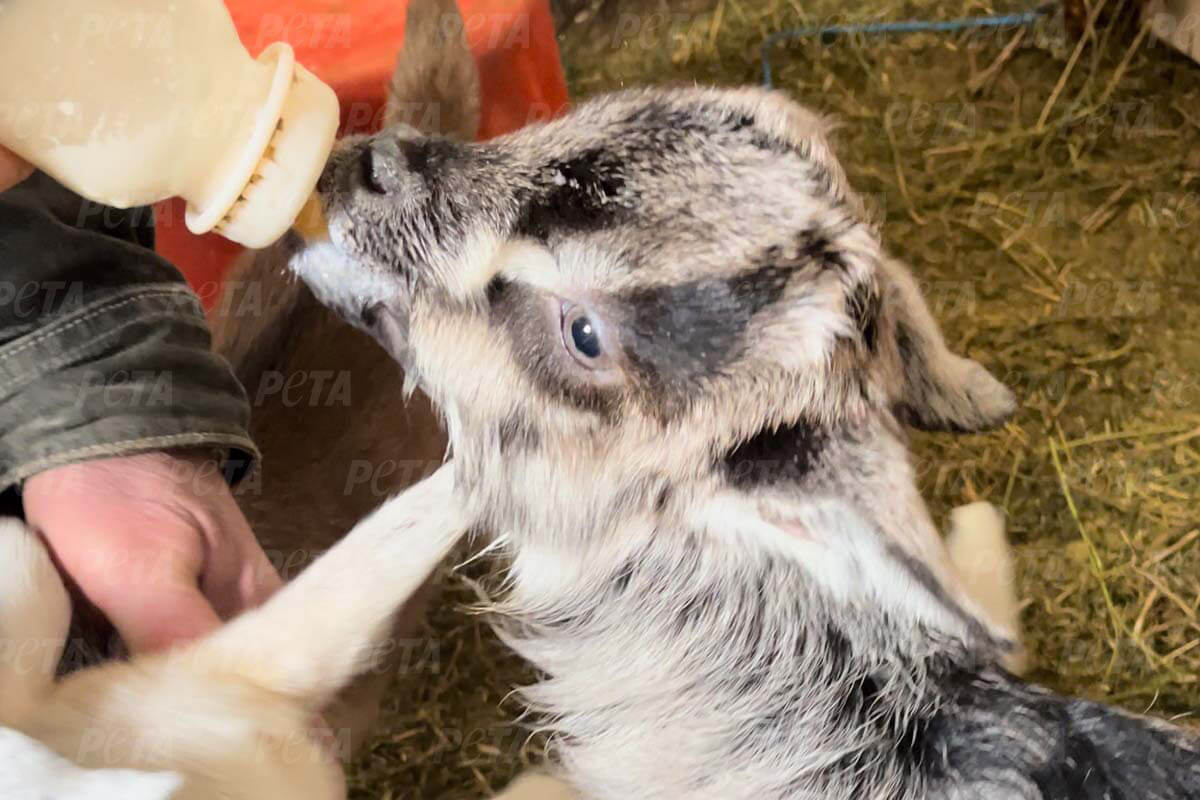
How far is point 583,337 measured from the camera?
1503mm

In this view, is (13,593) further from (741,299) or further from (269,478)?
(741,299)

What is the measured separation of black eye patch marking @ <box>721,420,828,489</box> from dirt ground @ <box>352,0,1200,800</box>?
0.98 metres

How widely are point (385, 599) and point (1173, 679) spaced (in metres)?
2.00

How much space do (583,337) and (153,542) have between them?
81 centimetres

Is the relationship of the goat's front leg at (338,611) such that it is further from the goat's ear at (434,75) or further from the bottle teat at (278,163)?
the goat's ear at (434,75)

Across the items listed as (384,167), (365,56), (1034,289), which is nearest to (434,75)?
(365,56)

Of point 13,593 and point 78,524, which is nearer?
point 13,593

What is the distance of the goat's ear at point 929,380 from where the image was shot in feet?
5.56

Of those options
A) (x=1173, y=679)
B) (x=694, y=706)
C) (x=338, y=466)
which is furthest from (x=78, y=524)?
(x=1173, y=679)

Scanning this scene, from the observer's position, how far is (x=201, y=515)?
1.81m

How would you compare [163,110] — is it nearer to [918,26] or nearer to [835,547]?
[835,547]

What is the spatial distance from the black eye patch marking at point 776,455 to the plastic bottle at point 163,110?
70 cm

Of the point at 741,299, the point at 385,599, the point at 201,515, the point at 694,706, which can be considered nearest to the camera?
the point at 741,299

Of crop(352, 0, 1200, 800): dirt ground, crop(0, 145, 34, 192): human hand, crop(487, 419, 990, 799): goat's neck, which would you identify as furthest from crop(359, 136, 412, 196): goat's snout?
crop(352, 0, 1200, 800): dirt ground
